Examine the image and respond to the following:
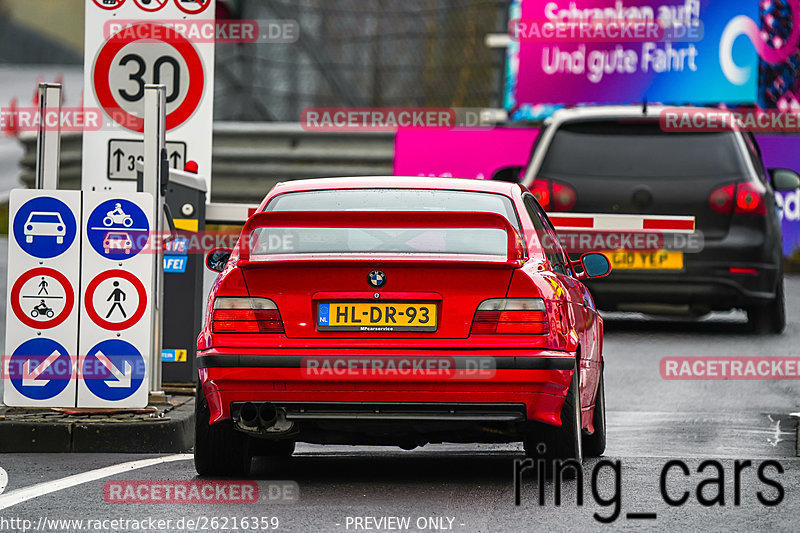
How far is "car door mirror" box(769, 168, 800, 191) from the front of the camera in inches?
592

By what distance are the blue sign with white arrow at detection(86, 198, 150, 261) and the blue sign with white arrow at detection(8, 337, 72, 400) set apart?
539 millimetres

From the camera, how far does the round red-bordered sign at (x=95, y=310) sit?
9383mm

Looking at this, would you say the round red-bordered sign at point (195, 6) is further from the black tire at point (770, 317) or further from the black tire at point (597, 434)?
the black tire at point (770, 317)

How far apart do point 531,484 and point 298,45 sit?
2023 cm

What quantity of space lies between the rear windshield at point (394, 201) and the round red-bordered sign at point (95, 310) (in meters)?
1.39

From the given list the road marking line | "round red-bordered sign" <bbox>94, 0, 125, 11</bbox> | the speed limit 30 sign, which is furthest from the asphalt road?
"round red-bordered sign" <bbox>94, 0, 125, 11</bbox>

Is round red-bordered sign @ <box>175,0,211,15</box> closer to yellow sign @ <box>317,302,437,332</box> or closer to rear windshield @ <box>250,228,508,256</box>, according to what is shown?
rear windshield @ <box>250,228,508,256</box>

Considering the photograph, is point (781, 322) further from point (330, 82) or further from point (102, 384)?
point (330, 82)

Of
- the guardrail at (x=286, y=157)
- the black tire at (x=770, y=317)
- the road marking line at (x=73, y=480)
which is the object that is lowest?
the road marking line at (x=73, y=480)

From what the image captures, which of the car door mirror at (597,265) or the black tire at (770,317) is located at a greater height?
the car door mirror at (597,265)

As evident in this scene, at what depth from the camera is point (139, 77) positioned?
11062 millimetres

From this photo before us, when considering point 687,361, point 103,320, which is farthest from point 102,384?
point 687,361

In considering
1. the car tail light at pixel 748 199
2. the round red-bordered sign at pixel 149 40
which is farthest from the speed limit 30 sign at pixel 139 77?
the car tail light at pixel 748 199

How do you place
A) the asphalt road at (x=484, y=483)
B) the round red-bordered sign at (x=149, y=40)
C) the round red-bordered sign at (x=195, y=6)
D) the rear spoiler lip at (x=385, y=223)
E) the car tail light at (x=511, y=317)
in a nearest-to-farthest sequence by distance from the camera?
the asphalt road at (x=484, y=483) < the car tail light at (x=511, y=317) < the rear spoiler lip at (x=385, y=223) < the round red-bordered sign at (x=149, y=40) < the round red-bordered sign at (x=195, y=6)
